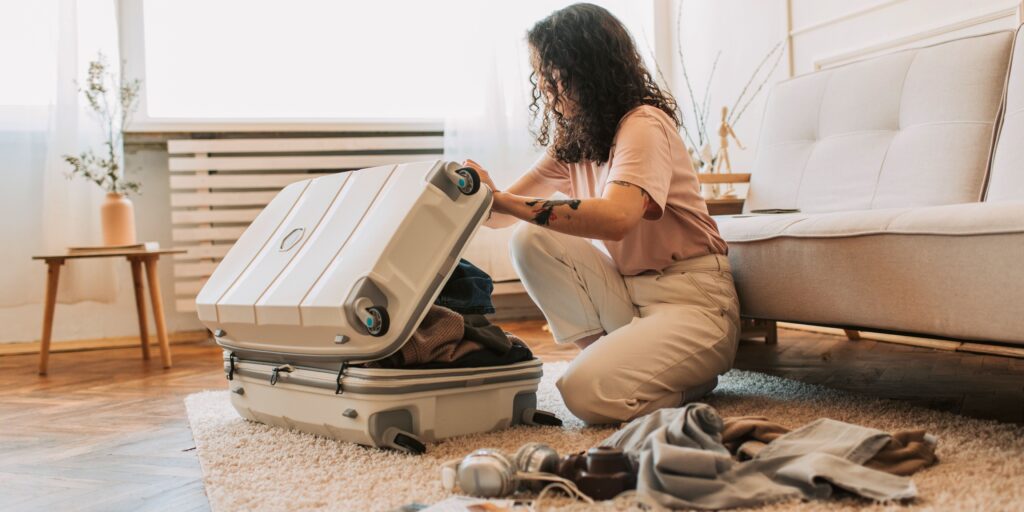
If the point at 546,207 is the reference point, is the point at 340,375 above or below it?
below

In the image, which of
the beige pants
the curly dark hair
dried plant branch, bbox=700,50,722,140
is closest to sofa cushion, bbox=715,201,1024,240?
the beige pants

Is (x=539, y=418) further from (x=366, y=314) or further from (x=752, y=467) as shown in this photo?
(x=752, y=467)

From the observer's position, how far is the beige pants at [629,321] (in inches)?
64.6

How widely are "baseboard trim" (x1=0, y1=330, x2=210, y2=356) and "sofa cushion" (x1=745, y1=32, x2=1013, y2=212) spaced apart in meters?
2.34

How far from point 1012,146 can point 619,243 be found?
865 millimetres

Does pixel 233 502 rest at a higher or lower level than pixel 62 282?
lower

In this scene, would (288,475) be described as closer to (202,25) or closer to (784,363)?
(784,363)

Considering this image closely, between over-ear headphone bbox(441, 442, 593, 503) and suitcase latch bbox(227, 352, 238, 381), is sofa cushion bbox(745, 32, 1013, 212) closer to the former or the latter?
over-ear headphone bbox(441, 442, 593, 503)

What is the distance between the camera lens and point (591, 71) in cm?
175

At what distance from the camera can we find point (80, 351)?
11.4 feet

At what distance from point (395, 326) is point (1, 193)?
268 centimetres

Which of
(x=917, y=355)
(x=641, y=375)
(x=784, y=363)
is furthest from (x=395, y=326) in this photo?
(x=917, y=355)

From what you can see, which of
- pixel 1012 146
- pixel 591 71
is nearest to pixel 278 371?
pixel 591 71

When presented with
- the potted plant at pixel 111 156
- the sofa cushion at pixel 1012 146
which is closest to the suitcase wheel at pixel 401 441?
the sofa cushion at pixel 1012 146
